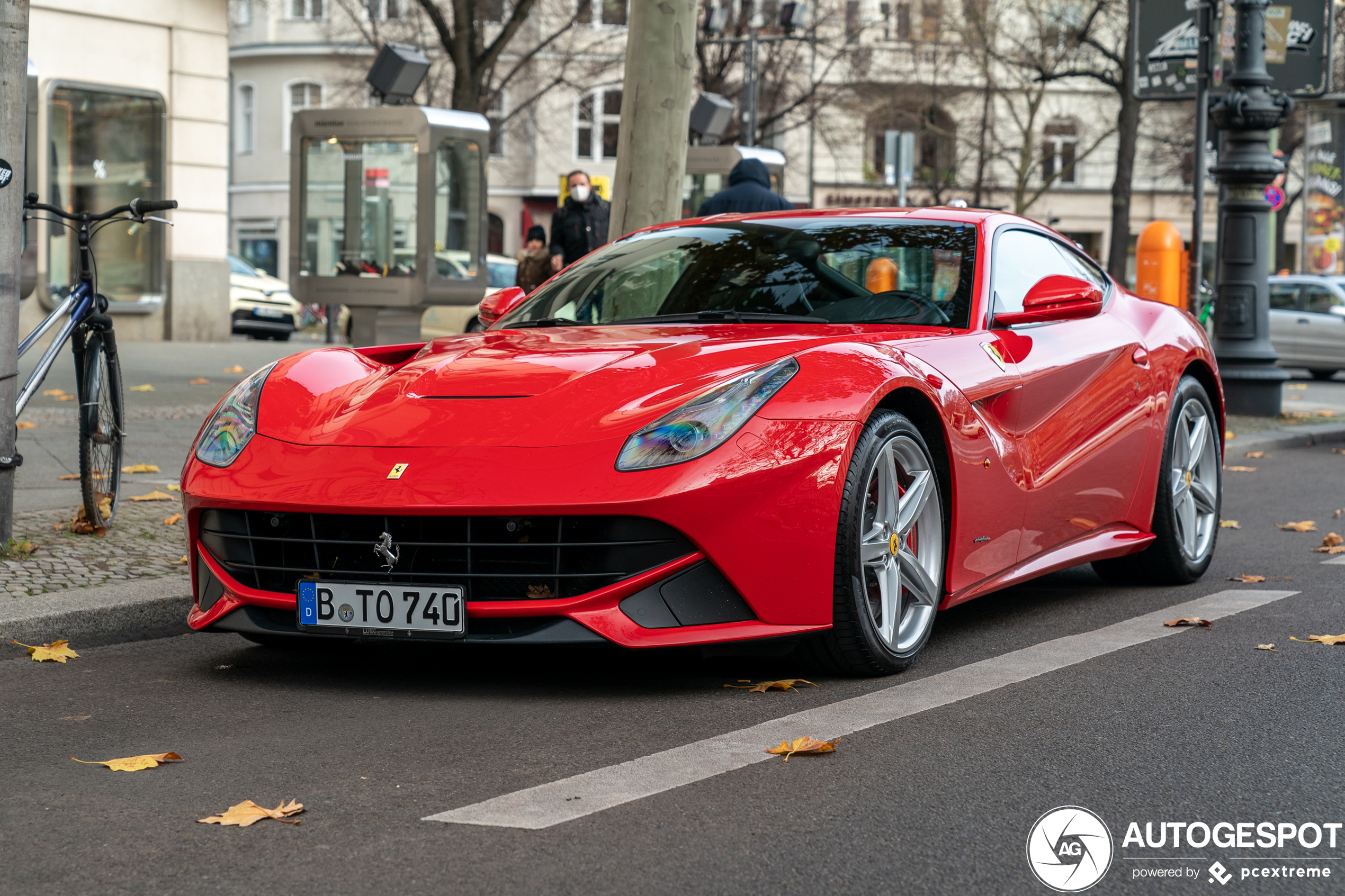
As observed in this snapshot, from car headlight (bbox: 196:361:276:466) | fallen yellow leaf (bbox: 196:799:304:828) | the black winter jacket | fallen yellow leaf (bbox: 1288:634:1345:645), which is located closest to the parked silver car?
the black winter jacket

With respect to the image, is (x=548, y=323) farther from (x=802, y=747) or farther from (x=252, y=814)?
(x=252, y=814)

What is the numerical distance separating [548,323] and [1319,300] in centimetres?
2011

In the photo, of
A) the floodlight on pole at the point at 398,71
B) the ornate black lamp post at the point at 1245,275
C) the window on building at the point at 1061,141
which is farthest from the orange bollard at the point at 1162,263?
the window on building at the point at 1061,141

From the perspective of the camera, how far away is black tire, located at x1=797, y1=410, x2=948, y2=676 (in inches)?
170

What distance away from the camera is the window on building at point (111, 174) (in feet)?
64.5

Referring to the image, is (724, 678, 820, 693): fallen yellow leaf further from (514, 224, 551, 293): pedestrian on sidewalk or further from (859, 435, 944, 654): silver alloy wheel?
(514, 224, 551, 293): pedestrian on sidewalk

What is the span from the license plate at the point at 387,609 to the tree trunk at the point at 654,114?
5339 mm

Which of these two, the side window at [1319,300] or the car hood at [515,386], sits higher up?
the side window at [1319,300]

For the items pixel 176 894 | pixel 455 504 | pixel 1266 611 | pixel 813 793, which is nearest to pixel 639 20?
pixel 1266 611

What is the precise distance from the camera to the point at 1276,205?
20344 mm

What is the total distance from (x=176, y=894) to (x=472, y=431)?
1686mm

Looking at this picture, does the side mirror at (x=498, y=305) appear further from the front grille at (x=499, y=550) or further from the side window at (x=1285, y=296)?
the side window at (x=1285, y=296)

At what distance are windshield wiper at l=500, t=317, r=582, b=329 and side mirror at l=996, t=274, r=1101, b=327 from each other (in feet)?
4.43

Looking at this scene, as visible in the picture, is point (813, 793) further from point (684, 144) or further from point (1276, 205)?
point (1276, 205)
